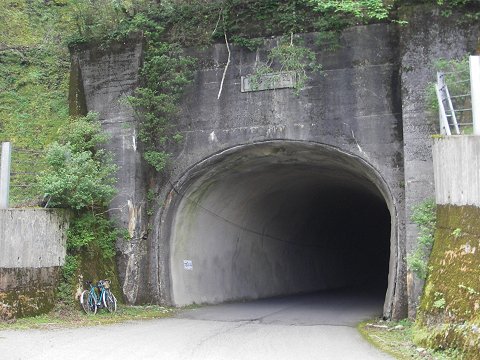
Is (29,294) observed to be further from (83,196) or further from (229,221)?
(229,221)

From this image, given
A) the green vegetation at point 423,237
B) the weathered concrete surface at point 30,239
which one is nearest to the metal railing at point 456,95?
the green vegetation at point 423,237

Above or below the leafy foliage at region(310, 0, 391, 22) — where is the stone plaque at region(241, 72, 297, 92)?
below

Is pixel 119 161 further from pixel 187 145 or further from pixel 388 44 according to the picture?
pixel 388 44

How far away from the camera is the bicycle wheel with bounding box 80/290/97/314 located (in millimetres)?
10852

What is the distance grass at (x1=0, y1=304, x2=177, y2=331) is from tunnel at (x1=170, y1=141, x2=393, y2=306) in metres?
1.00

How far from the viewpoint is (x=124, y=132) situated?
41.0 feet

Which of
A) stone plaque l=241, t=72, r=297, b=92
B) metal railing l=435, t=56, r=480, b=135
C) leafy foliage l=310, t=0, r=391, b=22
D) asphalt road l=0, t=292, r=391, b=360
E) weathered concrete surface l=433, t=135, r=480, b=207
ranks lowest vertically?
asphalt road l=0, t=292, r=391, b=360

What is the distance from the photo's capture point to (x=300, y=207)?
61.7ft

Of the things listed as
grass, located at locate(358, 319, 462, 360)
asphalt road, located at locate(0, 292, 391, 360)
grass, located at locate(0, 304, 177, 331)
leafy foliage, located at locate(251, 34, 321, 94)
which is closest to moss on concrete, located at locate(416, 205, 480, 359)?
grass, located at locate(358, 319, 462, 360)

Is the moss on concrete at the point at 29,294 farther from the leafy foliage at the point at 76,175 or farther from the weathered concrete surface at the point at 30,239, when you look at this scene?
the leafy foliage at the point at 76,175

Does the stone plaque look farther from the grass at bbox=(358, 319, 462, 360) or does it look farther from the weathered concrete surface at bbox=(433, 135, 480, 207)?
the grass at bbox=(358, 319, 462, 360)

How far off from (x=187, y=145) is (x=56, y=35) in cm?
614

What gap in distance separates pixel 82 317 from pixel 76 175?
2570 mm

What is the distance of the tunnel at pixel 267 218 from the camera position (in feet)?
41.2
